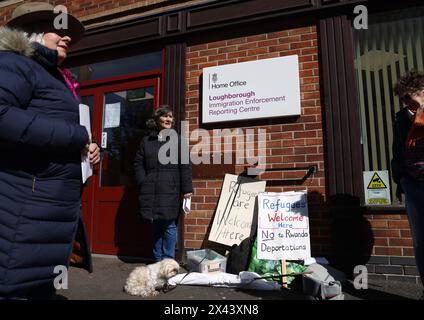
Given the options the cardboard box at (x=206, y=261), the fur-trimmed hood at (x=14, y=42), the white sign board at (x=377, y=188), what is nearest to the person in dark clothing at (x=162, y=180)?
the cardboard box at (x=206, y=261)

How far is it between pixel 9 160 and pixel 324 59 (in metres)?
3.69

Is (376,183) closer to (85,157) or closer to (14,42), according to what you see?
(85,157)

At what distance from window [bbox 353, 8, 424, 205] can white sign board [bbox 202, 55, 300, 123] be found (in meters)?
0.81

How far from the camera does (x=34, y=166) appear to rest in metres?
1.53

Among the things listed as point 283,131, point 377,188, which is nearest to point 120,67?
point 283,131

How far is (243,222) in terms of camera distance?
4.16 m

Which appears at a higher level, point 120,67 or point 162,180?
point 120,67

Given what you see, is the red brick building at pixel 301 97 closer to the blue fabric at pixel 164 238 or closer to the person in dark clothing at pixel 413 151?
the blue fabric at pixel 164 238

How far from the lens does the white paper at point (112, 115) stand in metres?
5.26

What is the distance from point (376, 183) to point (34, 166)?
11.4 ft

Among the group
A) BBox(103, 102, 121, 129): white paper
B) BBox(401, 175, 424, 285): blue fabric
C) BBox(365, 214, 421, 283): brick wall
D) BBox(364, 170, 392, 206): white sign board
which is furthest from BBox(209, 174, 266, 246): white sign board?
BBox(103, 102, 121, 129): white paper

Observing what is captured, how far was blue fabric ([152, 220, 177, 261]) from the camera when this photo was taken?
4.08 m

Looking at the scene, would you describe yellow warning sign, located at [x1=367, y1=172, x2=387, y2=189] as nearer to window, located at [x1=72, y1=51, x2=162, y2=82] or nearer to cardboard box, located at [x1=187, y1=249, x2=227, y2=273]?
cardboard box, located at [x1=187, y1=249, x2=227, y2=273]

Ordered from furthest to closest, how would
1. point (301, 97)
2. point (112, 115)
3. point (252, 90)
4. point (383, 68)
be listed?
point (112, 115) → point (252, 90) → point (301, 97) → point (383, 68)
